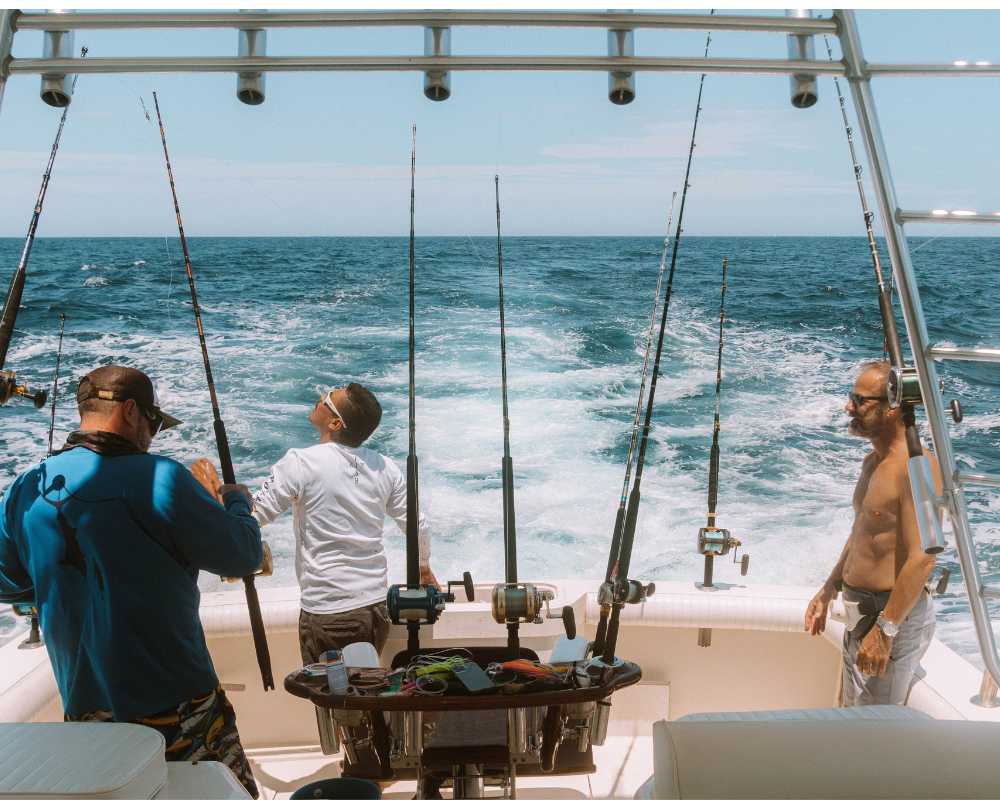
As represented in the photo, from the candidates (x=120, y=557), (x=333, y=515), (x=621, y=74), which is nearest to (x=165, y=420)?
(x=120, y=557)

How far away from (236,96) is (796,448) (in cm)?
638

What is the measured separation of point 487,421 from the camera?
738cm

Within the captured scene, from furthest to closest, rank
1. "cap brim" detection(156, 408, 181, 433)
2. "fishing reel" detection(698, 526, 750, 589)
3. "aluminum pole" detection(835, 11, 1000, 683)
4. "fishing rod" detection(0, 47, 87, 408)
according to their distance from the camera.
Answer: "fishing reel" detection(698, 526, 750, 589) < "fishing rod" detection(0, 47, 87, 408) < "cap brim" detection(156, 408, 181, 433) < "aluminum pole" detection(835, 11, 1000, 683)

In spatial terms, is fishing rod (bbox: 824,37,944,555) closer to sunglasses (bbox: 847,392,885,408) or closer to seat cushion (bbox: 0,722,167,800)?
sunglasses (bbox: 847,392,885,408)

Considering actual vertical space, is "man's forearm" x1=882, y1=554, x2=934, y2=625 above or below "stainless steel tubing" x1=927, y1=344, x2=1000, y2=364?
below

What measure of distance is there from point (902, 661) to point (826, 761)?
1.14 metres

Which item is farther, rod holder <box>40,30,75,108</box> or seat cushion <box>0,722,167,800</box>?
rod holder <box>40,30,75,108</box>

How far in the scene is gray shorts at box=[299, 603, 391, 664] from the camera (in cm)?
202

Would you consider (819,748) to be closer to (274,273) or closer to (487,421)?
(487,421)

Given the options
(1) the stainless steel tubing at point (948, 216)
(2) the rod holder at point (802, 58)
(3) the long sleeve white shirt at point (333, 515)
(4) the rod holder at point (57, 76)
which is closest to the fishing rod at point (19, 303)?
(4) the rod holder at point (57, 76)

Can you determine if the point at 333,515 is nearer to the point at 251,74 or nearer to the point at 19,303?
the point at 19,303

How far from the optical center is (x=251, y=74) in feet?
3.37

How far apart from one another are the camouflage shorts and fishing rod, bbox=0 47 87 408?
A: 57 cm

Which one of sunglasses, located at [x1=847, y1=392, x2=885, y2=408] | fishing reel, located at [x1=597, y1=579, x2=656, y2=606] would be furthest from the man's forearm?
fishing reel, located at [x1=597, y1=579, x2=656, y2=606]
